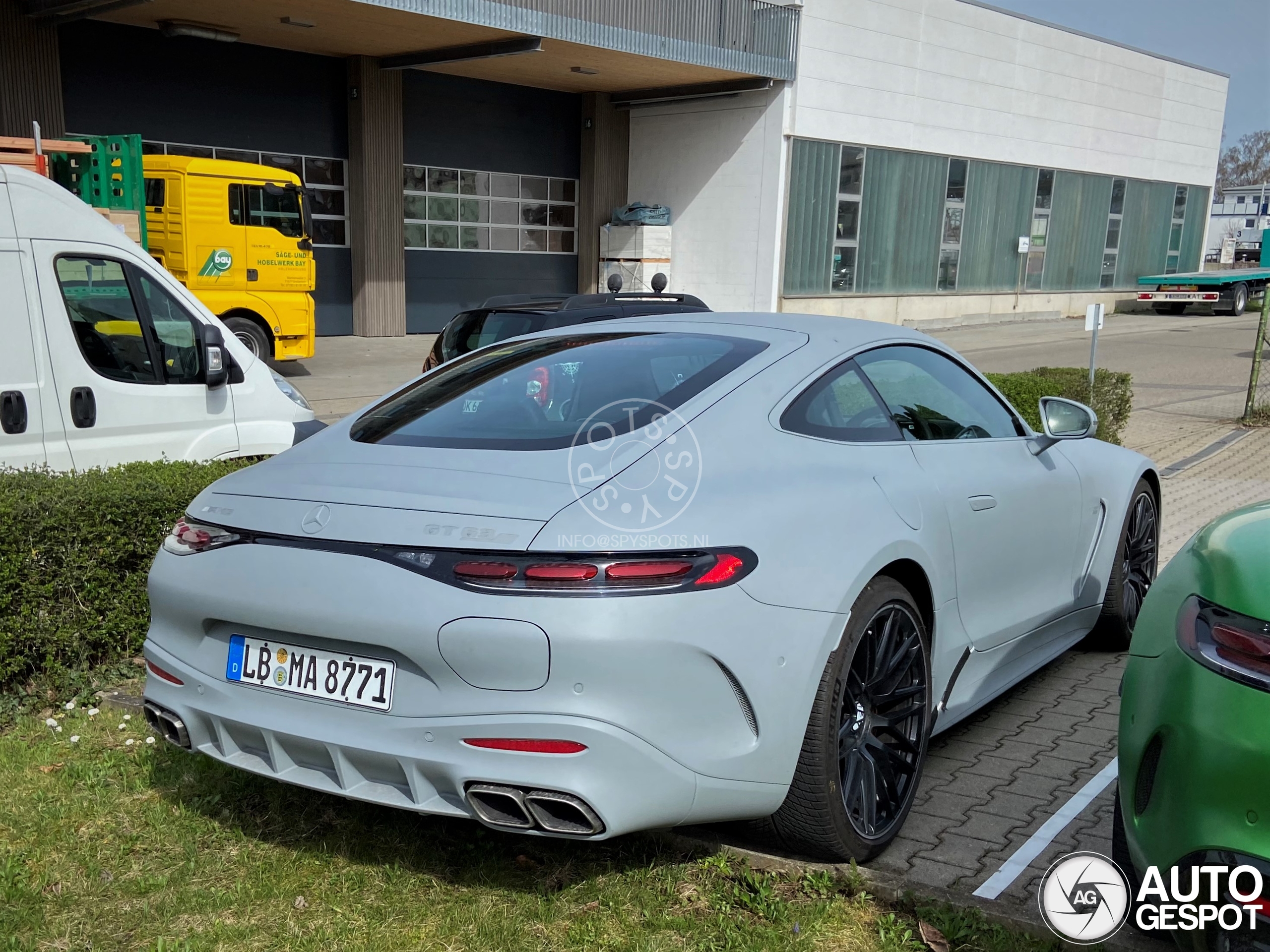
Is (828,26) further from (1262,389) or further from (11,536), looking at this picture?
(11,536)

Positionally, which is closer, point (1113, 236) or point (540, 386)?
point (540, 386)

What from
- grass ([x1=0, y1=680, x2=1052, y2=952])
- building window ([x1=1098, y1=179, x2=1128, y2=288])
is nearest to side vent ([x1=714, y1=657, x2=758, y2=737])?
grass ([x1=0, y1=680, x2=1052, y2=952])

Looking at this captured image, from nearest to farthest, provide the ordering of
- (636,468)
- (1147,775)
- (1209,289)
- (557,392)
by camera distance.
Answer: (1147,775)
(636,468)
(557,392)
(1209,289)

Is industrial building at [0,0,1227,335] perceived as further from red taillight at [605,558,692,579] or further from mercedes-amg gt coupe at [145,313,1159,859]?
red taillight at [605,558,692,579]

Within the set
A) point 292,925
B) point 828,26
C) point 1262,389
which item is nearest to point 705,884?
point 292,925

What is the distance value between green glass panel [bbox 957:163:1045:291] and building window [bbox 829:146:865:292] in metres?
4.34

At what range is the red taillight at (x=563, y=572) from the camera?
8.81ft

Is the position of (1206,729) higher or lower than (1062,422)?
lower

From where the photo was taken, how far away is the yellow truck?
50.4 ft

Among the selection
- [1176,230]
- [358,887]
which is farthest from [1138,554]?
[1176,230]

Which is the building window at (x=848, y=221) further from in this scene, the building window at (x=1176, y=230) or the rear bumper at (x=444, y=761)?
the rear bumper at (x=444, y=761)

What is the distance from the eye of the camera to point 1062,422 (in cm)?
466

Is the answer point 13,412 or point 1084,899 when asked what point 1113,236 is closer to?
point 13,412

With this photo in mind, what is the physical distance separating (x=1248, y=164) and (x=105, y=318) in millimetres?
128936
